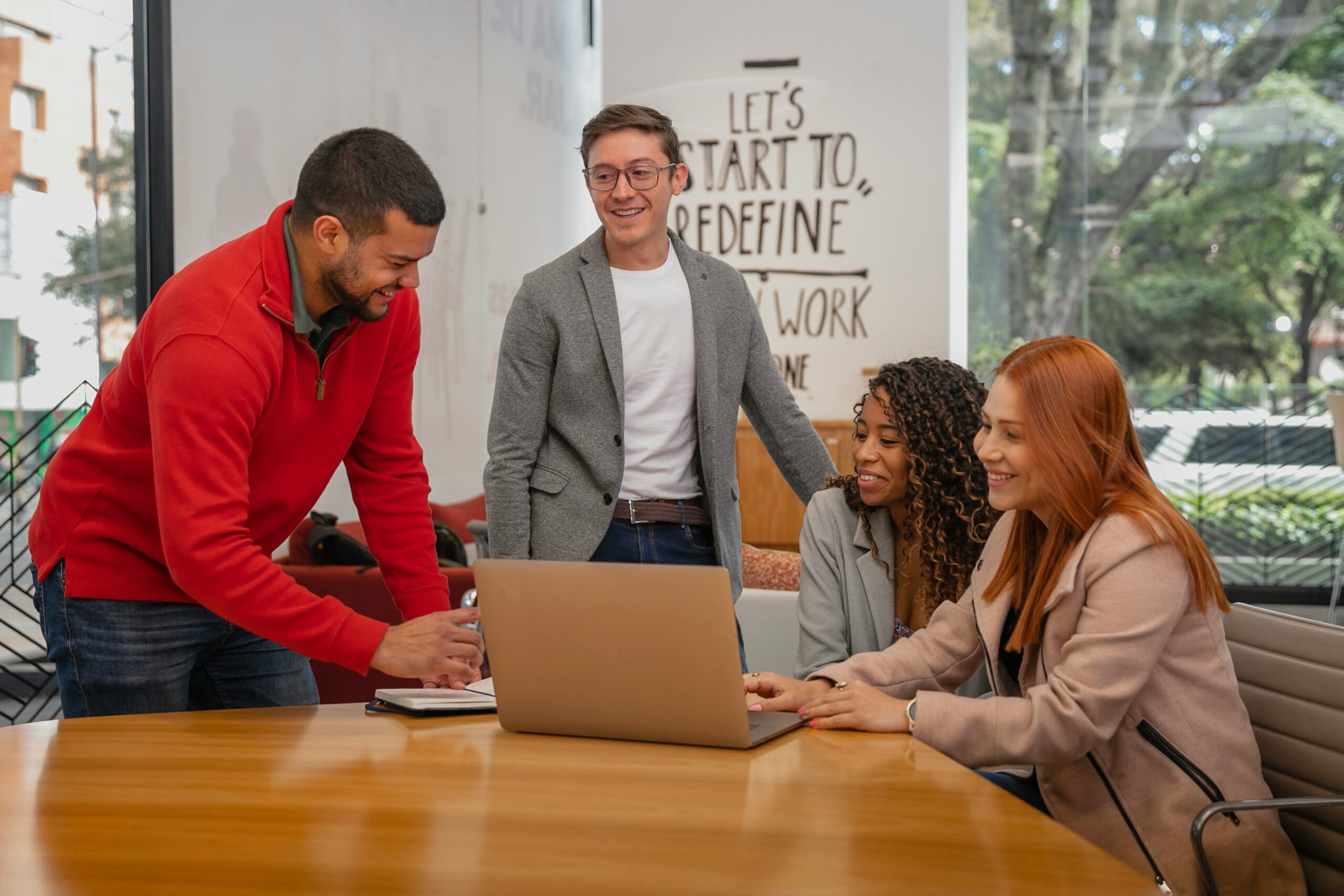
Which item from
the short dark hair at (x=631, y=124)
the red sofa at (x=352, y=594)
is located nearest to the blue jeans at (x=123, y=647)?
the short dark hair at (x=631, y=124)

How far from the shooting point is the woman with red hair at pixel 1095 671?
1.55 metres

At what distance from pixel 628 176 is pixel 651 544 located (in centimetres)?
71

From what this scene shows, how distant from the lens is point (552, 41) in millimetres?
6547

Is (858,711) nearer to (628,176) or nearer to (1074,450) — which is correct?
(1074,450)

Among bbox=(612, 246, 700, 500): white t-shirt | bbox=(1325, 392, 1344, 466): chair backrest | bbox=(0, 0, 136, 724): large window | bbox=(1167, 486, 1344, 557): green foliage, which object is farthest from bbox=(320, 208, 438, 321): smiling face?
bbox=(1167, 486, 1344, 557): green foliage

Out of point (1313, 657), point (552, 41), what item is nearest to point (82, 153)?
point (552, 41)

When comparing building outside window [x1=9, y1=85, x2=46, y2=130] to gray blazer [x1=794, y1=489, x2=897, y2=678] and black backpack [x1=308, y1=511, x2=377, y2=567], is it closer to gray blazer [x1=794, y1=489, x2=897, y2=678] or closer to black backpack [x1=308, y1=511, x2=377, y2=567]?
black backpack [x1=308, y1=511, x2=377, y2=567]

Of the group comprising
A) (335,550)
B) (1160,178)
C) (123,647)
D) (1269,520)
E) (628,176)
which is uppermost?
(1160,178)

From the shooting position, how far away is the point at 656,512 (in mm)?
2357

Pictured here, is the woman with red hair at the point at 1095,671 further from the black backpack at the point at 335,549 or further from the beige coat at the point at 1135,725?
the black backpack at the point at 335,549

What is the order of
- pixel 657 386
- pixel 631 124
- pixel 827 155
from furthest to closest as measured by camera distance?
pixel 827 155
pixel 657 386
pixel 631 124

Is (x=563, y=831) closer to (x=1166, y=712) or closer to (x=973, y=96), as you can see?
(x=1166, y=712)

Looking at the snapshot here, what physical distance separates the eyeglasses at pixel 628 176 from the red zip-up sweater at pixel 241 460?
0.50 m

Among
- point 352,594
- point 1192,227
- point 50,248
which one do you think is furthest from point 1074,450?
point 1192,227
